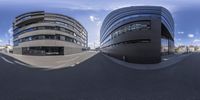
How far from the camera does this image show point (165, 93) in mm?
6742

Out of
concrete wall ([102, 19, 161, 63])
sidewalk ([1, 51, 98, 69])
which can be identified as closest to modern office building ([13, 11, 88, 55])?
sidewalk ([1, 51, 98, 69])

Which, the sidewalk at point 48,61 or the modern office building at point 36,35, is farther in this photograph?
the modern office building at point 36,35

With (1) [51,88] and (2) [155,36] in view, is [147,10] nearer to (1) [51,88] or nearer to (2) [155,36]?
(2) [155,36]

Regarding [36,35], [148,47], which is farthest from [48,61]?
[36,35]

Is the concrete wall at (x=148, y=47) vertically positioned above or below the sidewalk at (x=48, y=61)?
above

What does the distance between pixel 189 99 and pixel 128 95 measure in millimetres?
2080

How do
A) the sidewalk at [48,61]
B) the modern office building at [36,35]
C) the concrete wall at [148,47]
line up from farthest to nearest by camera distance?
the modern office building at [36,35]
the concrete wall at [148,47]
the sidewalk at [48,61]

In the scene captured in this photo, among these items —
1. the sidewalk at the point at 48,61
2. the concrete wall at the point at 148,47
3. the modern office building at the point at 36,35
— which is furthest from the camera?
the modern office building at the point at 36,35

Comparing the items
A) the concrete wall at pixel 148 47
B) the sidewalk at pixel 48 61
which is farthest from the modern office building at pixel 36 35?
the concrete wall at pixel 148 47

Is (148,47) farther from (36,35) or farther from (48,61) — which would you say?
(36,35)

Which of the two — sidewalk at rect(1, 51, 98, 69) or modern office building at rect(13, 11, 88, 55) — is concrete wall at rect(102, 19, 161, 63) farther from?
modern office building at rect(13, 11, 88, 55)

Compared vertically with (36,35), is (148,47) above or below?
below

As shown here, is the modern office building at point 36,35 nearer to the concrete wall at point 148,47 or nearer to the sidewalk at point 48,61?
the sidewalk at point 48,61

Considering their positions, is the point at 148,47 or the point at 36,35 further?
the point at 36,35
